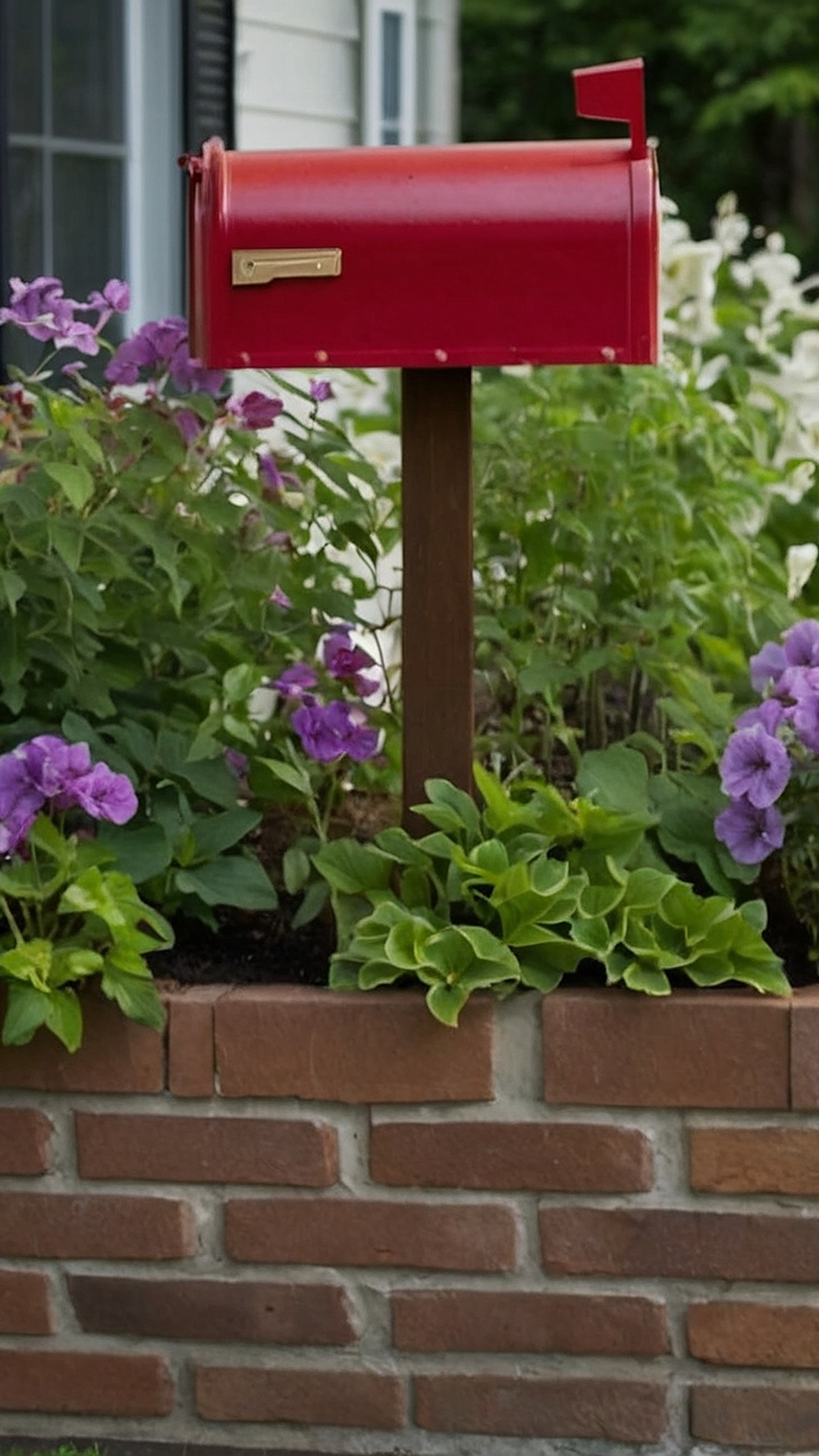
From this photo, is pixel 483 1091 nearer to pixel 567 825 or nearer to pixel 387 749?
pixel 567 825

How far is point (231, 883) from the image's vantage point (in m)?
2.21

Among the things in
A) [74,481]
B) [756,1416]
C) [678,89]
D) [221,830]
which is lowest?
[756,1416]

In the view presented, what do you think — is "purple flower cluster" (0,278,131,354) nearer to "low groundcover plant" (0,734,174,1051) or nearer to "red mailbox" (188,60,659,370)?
"red mailbox" (188,60,659,370)

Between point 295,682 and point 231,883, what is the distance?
30 cm

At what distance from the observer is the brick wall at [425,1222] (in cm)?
206

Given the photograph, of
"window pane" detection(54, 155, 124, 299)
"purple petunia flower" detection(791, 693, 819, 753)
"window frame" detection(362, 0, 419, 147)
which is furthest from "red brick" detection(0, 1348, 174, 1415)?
"window frame" detection(362, 0, 419, 147)

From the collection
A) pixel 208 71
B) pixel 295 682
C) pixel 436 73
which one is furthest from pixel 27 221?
pixel 436 73

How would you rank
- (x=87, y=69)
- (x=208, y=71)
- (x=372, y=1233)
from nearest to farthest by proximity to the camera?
(x=372, y=1233)
(x=87, y=69)
(x=208, y=71)

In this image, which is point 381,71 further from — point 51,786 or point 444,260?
point 51,786

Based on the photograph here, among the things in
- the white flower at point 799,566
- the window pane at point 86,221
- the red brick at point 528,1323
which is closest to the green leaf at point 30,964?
the red brick at point 528,1323

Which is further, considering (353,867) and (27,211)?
(27,211)

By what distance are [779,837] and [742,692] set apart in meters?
0.75

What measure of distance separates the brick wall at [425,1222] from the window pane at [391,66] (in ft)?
13.3

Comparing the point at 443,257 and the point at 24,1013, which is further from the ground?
the point at 443,257
